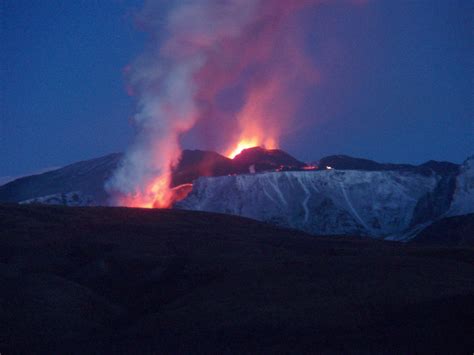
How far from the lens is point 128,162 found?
447 ft

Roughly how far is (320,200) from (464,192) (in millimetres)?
28932

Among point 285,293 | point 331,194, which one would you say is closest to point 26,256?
point 285,293

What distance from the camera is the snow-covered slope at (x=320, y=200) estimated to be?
484 feet

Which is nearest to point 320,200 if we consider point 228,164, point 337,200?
point 337,200

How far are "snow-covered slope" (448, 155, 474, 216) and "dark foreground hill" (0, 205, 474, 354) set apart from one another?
222ft

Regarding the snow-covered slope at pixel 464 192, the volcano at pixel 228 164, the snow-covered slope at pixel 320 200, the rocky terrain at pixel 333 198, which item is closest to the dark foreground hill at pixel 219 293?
the snow-covered slope at pixel 320 200

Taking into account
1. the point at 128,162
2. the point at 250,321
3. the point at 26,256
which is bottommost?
the point at 250,321

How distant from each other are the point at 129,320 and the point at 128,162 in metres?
91.0

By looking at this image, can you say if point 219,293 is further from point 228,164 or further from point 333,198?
point 228,164

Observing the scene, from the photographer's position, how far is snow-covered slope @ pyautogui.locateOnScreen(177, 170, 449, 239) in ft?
484

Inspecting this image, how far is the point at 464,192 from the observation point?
150 meters

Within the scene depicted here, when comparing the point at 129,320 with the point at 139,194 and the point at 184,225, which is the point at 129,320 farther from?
the point at 139,194

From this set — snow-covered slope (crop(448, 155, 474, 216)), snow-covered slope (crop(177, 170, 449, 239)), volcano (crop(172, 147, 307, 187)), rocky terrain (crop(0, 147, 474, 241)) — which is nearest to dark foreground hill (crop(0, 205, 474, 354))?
snow-covered slope (crop(177, 170, 449, 239))

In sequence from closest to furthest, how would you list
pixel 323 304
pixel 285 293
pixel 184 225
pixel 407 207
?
pixel 323 304, pixel 285 293, pixel 184 225, pixel 407 207
